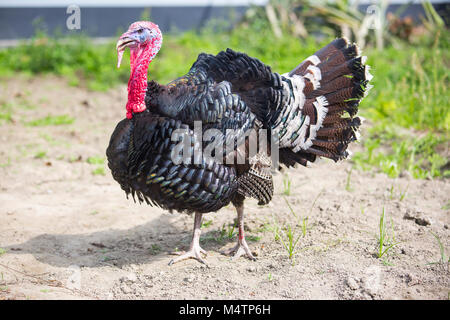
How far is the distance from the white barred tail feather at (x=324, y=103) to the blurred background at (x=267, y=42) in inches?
79.3

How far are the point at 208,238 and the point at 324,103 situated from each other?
1588 millimetres

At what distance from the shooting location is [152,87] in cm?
348

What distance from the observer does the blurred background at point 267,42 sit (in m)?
6.46

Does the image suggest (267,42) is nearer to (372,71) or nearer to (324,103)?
(372,71)

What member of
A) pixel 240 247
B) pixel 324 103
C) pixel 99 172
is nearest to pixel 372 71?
pixel 324 103

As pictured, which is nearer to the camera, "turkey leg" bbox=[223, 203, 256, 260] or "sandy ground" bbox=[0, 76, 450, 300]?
"sandy ground" bbox=[0, 76, 450, 300]

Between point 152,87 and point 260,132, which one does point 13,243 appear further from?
point 260,132

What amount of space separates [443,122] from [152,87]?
420 centimetres

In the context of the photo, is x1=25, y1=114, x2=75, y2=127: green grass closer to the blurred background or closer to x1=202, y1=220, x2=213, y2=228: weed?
the blurred background

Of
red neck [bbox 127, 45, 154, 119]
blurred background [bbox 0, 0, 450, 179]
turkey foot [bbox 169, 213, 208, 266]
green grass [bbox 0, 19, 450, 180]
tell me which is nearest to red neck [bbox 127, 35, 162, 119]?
red neck [bbox 127, 45, 154, 119]

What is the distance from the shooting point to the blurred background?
6.46m

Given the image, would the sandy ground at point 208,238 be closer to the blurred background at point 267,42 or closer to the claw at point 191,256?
the claw at point 191,256

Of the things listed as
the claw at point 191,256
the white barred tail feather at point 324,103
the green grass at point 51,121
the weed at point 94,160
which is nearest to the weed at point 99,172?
the weed at point 94,160
